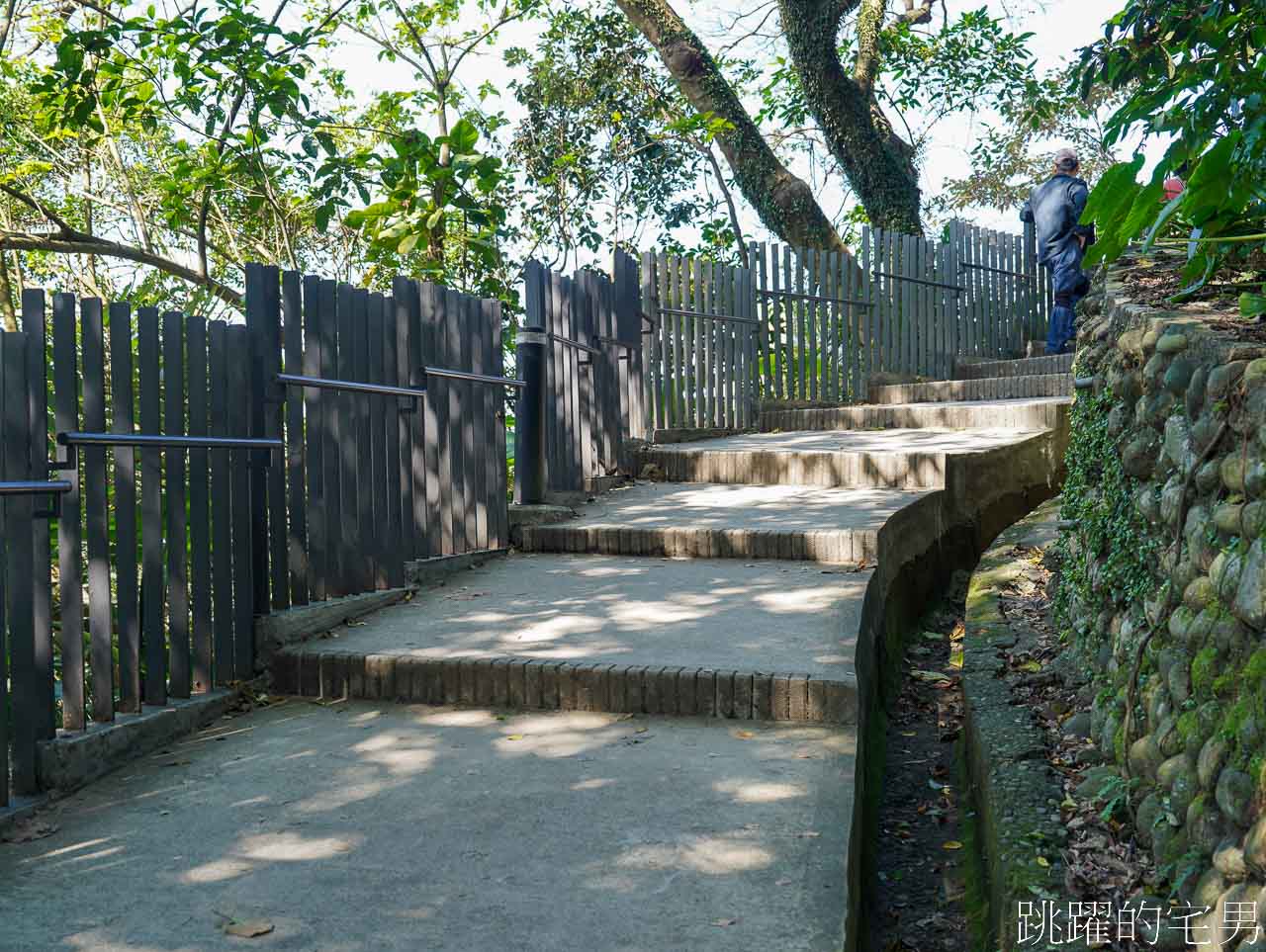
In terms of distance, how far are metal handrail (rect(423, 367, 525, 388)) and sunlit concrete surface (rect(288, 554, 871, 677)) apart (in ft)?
3.36

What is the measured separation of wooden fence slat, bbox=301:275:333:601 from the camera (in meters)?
5.00

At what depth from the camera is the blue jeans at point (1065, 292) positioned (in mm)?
11797

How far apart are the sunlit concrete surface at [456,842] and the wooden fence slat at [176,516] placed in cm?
32

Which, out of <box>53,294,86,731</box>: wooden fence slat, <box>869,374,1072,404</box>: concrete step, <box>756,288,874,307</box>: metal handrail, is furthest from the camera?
<box>756,288,874,307</box>: metal handrail

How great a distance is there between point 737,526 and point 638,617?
1549mm

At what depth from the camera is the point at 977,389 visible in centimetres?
1098

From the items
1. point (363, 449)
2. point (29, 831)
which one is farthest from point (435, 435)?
point (29, 831)

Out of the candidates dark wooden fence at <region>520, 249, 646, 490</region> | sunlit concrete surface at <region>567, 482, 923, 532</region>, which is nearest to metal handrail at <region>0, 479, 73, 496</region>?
sunlit concrete surface at <region>567, 482, 923, 532</region>

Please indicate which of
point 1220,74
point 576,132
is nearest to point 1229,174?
point 1220,74

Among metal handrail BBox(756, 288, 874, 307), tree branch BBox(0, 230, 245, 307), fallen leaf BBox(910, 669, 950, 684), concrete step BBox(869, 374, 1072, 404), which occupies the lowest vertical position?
fallen leaf BBox(910, 669, 950, 684)

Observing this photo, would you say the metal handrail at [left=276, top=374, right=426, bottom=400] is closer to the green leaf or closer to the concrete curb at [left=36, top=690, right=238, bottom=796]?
the concrete curb at [left=36, top=690, right=238, bottom=796]

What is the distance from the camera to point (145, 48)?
9.49 meters

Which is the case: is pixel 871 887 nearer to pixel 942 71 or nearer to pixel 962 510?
pixel 962 510

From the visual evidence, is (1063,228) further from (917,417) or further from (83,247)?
(83,247)
